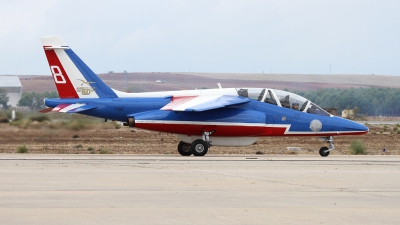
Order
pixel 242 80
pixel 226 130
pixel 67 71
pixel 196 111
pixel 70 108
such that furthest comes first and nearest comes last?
1. pixel 242 80
2. pixel 226 130
3. pixel 67 71
4. pixel 70 108
5. pixel 196 111

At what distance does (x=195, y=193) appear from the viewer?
1384 centimetres

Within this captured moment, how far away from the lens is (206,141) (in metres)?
26.0

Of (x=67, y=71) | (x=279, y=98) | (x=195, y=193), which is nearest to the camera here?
(x=195, y=193)

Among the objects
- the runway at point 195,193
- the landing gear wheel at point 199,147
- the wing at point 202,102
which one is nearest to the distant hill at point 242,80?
the wing at point 202,102

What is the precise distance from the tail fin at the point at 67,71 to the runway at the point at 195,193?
541cm

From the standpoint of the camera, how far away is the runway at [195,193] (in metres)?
11.1

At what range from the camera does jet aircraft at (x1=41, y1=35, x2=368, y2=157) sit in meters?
25.7

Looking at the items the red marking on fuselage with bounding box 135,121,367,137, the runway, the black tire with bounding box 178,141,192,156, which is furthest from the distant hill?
the runway

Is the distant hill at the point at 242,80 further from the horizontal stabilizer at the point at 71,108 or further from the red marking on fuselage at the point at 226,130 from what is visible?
the horizontal stabilizer at the point at 71,108

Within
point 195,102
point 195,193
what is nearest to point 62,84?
point 195,102

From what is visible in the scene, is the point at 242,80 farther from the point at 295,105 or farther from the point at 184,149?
the point at 184,149

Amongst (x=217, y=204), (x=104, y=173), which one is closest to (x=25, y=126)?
(x=104, y=173)

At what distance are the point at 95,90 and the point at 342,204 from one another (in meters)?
15.3

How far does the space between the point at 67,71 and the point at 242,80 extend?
4585cm
